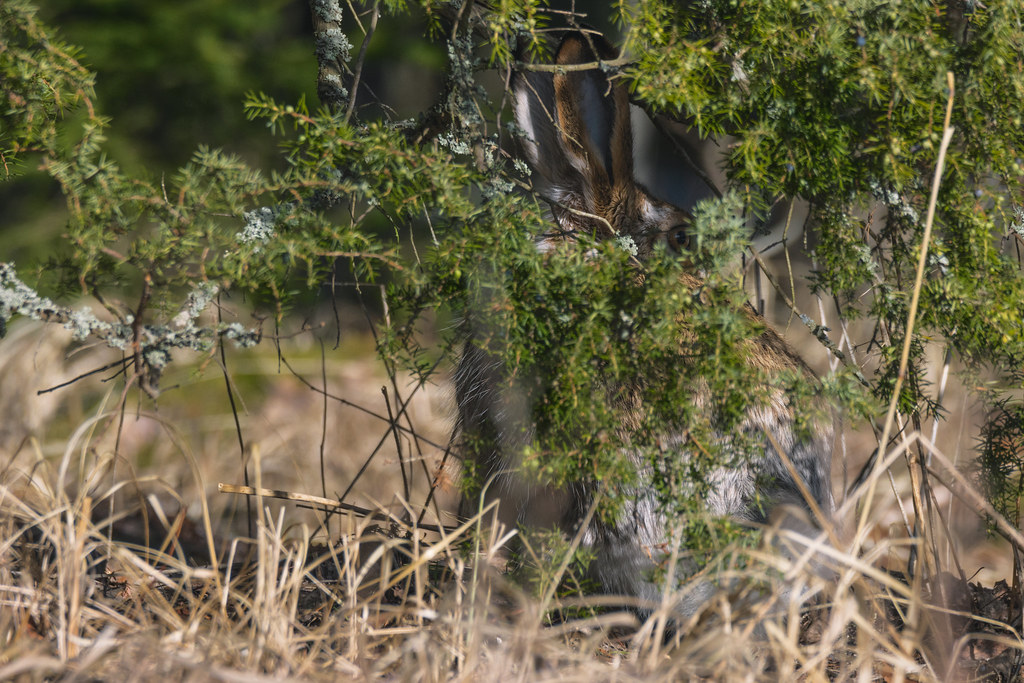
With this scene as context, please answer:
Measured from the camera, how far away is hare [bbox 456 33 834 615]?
239 cm

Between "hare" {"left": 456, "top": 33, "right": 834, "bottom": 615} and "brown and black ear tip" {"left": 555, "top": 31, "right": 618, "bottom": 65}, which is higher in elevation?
"brown and black ear tip" {"left": 555, "top": 31, "right": 618, "bottom": 65}

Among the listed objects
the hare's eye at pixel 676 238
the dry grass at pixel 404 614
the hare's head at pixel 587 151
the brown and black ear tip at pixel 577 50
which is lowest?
the dry grass at pixel 404 614

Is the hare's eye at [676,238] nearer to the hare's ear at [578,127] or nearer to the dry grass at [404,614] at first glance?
the hare's ear at [578,127]

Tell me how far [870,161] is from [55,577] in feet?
6.64

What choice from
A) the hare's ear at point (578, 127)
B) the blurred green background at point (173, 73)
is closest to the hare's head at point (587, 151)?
the hare's ear at point (578, 127)

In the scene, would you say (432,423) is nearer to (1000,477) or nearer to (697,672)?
(1000,477)

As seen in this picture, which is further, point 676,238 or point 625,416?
point 676,238

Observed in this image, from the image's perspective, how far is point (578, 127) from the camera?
2.69m

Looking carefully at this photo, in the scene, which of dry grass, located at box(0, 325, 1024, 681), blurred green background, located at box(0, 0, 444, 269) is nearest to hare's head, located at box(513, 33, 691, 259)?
dry grass, located at box(0, 325, 1024, 681)

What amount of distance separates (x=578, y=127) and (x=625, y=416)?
94cm

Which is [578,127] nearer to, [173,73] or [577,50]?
[577,50]

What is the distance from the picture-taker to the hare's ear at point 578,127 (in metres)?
2.41

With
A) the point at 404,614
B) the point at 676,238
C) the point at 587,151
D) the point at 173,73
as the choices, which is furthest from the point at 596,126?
the point at 173,73

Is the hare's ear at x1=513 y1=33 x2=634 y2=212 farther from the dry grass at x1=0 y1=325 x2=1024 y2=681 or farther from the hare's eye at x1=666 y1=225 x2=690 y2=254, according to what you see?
the dry grass at x1=0 y1=325 x2=1024 y2=681
